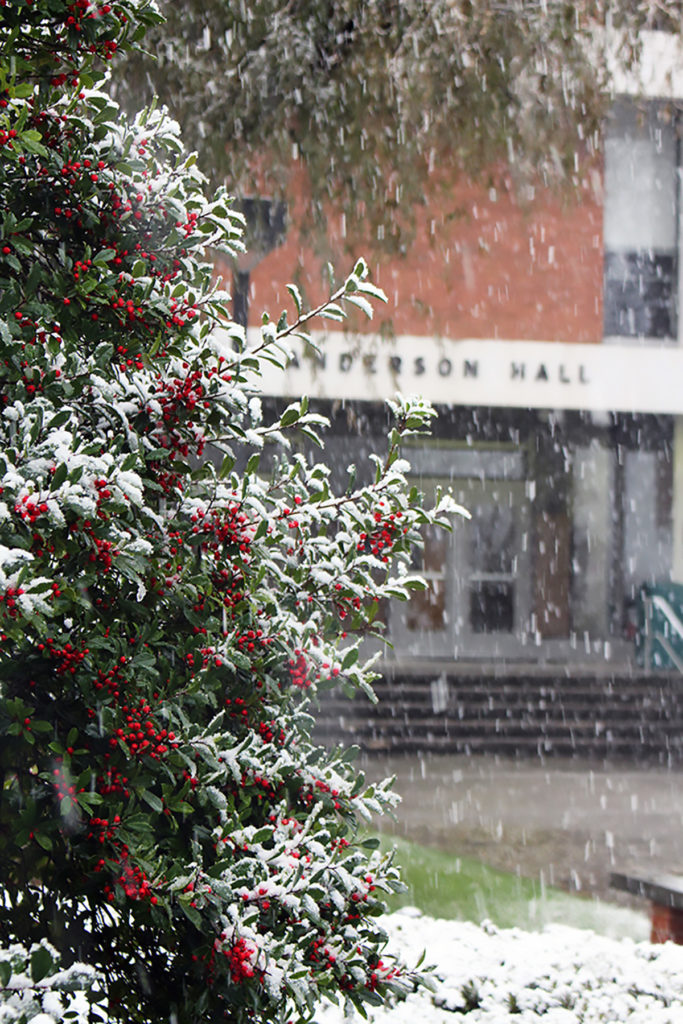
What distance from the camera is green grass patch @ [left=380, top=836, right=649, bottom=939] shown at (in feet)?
20.5

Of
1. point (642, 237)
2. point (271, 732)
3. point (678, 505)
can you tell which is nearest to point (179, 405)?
point (271, 732)

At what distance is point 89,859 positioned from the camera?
233 centimetres

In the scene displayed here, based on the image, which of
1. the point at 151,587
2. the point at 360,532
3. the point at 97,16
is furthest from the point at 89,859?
the point at 97,16

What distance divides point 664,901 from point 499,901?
1456mm

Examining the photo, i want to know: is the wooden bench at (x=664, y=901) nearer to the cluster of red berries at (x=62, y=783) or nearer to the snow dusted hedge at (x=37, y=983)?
the snow dusted hedge at (x=37, y=983)

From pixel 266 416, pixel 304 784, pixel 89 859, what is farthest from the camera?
pixel 266 416

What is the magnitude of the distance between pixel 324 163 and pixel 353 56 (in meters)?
0.61

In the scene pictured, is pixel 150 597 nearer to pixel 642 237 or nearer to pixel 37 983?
pixel 37 983

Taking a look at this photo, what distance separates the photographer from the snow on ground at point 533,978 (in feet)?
13.6

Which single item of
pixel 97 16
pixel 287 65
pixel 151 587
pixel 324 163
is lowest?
pixel 151 587

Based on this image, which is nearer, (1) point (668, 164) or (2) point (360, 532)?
(2) point (360, 532)

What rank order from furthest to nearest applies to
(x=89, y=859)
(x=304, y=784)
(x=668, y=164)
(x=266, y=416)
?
(x=668, y=164)
(x=266, y=416)
(x=304, y=784)
(x=89, y=859)

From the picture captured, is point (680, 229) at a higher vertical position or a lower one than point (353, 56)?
higher

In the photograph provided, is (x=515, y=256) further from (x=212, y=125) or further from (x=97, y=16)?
(x=97, y=16)
